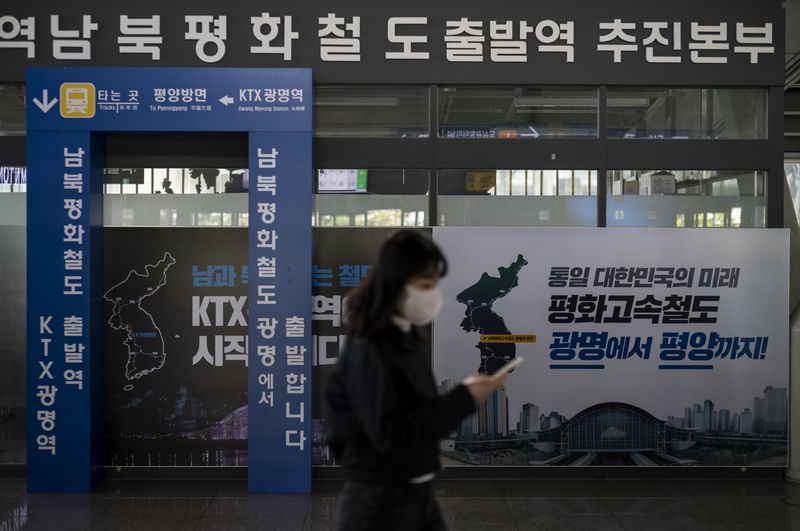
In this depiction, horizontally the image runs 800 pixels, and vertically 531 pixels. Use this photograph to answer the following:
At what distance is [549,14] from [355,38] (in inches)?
59.6

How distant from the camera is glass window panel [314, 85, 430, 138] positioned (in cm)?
603

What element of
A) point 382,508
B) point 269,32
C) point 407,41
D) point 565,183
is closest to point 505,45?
point 407,41

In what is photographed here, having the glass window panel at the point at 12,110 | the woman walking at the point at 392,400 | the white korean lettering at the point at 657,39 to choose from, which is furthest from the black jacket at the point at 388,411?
the glass window panel at the point at 12,110

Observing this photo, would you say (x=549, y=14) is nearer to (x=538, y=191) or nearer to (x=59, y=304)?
(x=538, y=191)

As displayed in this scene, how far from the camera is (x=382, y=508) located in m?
2.39

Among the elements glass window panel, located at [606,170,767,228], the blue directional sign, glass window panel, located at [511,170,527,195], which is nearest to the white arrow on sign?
the blue directional sign

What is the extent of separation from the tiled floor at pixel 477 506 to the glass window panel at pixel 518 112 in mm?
2726

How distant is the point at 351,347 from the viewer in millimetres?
2451

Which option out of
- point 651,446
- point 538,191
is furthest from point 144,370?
point 651,446

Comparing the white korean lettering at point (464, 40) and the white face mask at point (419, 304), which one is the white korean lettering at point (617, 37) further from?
the white face mask at point (419, 304)

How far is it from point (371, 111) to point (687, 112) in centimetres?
250

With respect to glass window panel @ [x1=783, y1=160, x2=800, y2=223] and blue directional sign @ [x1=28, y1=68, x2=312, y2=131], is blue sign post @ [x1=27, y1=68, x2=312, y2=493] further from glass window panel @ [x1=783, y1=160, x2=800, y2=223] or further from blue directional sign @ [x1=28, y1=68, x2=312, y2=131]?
glass window panel @ [x1=783, y1=160, x2=800, y2=223]

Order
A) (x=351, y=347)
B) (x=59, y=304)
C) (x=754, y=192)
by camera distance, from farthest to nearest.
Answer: (x=754, y=192) < (x=59, y=304) < (x=351, y=347)

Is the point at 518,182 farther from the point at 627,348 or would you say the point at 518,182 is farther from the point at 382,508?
the point at 382,508
